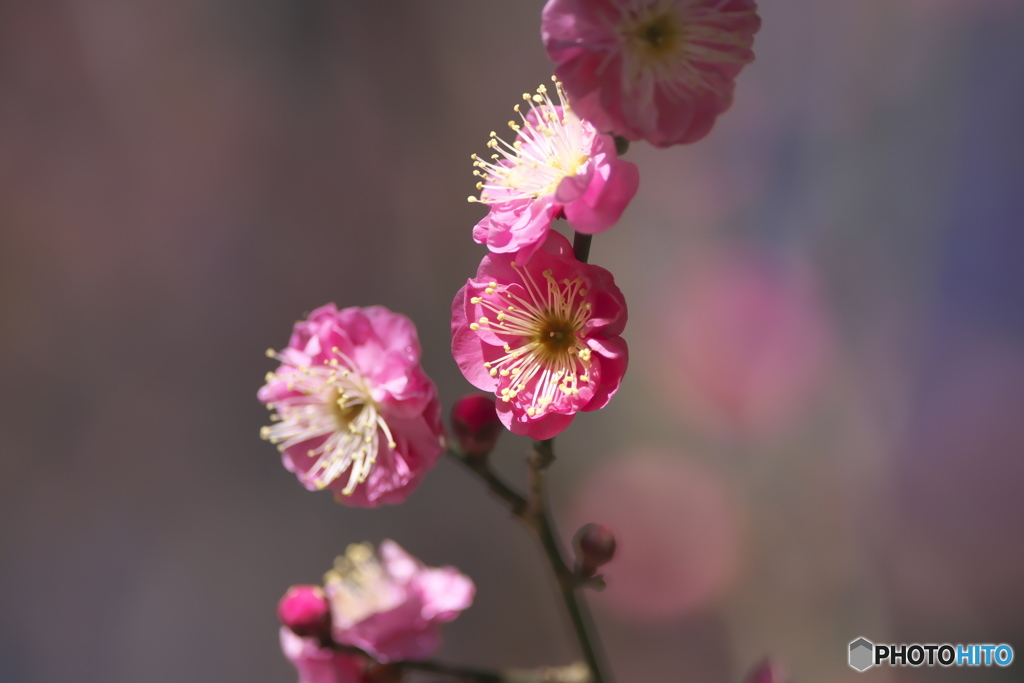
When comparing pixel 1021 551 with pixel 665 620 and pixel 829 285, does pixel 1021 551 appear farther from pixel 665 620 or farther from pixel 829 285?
pixel 665 620

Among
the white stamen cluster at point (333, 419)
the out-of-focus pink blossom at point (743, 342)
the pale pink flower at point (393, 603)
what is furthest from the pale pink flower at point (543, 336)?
the out-of-focus pink blossom at point (743, 342)

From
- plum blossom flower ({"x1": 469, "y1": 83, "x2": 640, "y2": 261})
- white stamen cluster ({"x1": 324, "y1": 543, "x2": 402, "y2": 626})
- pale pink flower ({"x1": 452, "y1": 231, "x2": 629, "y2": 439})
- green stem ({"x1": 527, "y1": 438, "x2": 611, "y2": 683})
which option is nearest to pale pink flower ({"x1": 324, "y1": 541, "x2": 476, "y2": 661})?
white stamen cluster ({"x1": 324, "y1": 543, "x2": 402, "y2": 626})

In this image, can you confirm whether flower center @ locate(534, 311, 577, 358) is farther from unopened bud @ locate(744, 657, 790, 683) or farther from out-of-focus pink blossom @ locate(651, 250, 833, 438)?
out-of-focus pink blossom @ locate(651, 250, 833, 438)

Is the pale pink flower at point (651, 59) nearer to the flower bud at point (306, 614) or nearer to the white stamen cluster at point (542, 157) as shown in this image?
the white stamen cluster at point (542, 157)

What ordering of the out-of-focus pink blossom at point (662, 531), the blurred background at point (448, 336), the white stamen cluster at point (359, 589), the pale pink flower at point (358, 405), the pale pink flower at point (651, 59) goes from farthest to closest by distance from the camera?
the out-of-focus pink blossom at point (662, 531) → the blurred background at point (448, 336) → the white stamen cluster at point (359, 589) → the pale pink flower at point (358, 405) → the pale pink flower at point (651, 59)

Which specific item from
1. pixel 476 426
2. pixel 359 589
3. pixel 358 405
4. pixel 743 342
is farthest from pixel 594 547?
pixel 743 342

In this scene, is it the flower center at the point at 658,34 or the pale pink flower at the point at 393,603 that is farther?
the pale pink flower at the point at 393,603

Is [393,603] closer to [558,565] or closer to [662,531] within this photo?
[558,565]
